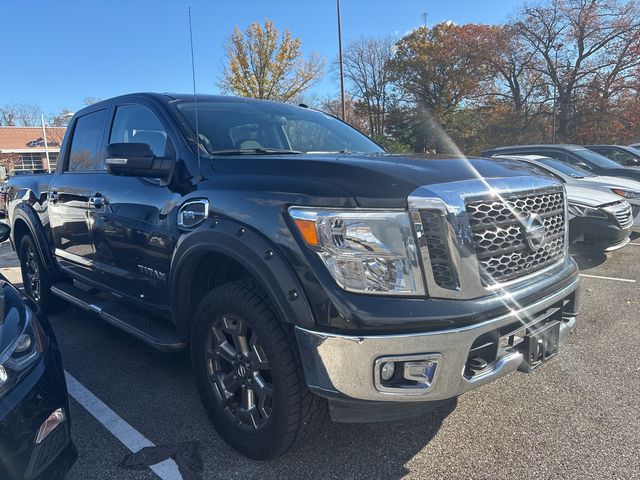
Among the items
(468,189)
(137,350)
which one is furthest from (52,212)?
(468,189)

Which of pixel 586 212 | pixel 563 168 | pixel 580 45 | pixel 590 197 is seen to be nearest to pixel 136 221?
pixel 586 212

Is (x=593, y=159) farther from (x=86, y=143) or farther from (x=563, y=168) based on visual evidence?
(x=86, y=143)

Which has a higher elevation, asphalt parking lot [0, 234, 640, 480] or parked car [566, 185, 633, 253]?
parked car [566, 185, 633, 253]

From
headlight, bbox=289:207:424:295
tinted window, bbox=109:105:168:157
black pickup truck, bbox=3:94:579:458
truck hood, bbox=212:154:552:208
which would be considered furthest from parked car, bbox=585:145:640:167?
headlight, bbox=289:207:424:295

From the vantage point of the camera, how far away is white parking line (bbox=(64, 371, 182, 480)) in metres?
2.43

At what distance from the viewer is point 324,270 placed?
6.63 ft

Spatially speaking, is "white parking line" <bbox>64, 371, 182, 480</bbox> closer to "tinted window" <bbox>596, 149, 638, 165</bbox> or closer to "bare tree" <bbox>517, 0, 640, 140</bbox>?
"tinted window" <bbox>596, 149, 638, 165</bbox>

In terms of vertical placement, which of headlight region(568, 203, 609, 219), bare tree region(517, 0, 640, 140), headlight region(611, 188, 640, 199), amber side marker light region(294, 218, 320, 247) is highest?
bare tree region(517, 0, 640, 140)

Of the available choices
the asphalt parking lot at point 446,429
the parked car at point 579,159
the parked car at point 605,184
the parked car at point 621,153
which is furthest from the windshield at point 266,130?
the parked car at point 621,153

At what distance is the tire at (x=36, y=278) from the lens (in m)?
4.88

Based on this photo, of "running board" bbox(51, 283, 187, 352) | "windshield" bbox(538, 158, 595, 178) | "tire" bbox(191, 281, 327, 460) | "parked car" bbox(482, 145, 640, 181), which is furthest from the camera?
"parked car" bbox(482, 145, 640, 181)

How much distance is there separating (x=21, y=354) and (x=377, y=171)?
1.73 metres

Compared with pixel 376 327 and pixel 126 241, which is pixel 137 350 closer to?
pixel 126 241

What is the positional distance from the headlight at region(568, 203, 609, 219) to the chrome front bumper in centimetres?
500
